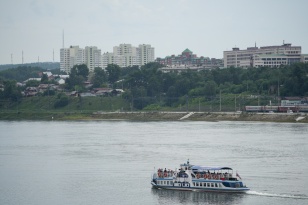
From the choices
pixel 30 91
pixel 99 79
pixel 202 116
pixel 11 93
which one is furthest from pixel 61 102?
pixel 202 116

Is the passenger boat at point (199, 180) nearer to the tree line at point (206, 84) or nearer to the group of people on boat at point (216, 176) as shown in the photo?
the group of people on boat at point (216, 176)

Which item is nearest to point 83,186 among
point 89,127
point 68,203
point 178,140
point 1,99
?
point 68,203

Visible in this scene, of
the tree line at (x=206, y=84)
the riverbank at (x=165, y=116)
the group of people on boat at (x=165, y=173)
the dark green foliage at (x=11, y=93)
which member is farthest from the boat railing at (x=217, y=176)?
the dark green foliage at (x=11, y=93)

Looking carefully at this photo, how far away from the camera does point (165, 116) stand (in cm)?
13000

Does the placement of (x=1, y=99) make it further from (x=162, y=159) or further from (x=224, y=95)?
(x=162, y=159)

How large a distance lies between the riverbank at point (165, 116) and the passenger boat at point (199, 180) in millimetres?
59153

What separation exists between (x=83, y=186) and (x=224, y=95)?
309 ft

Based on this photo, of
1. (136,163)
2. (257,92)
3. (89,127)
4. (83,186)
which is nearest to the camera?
(83,186)

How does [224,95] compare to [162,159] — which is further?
[224,95]

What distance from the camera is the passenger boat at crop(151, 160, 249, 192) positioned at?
49750mm

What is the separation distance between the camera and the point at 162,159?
65.1 m

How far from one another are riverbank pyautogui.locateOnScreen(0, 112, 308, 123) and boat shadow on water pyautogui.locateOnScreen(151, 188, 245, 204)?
6046 cm

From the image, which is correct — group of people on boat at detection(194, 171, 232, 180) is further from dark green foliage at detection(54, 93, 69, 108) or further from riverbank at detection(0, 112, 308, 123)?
dark green foliage at detection(54, 93, 69, 108)

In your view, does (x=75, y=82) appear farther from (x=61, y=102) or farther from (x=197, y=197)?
(x=197, y=197)
